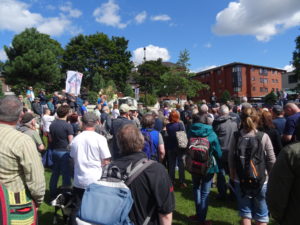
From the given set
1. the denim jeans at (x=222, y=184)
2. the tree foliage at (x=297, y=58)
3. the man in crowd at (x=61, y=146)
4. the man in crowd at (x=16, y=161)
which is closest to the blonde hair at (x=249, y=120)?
the denim jeans at (x=222, y=184)

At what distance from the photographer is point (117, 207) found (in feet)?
6.10

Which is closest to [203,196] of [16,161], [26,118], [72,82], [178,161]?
[178,161]

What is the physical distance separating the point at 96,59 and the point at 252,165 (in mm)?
48203

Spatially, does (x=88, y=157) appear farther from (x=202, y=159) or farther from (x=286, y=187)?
(x=286, y=187)

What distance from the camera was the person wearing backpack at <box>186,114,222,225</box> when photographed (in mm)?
3689

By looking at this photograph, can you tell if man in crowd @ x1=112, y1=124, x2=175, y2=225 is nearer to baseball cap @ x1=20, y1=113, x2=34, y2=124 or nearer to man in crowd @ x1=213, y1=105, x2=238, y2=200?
baseball cap @ x1=20, y1=113, x2=34, y2=124

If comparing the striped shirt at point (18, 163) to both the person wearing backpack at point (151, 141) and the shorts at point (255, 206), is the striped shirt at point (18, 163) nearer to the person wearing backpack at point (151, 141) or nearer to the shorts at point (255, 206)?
the person wearing backpack at point (151, 141)

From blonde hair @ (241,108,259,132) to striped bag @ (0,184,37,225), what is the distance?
2.74m

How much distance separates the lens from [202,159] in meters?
3.66

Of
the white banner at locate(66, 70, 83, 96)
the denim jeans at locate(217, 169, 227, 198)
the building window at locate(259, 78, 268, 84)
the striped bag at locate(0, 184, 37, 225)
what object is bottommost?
the denim jeans at locate(217, 169, 227, 198)

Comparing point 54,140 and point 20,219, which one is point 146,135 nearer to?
point 54,140

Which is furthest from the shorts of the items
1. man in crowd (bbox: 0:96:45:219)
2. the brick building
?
the brick building

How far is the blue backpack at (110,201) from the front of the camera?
185cm

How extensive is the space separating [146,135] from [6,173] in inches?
99.7
